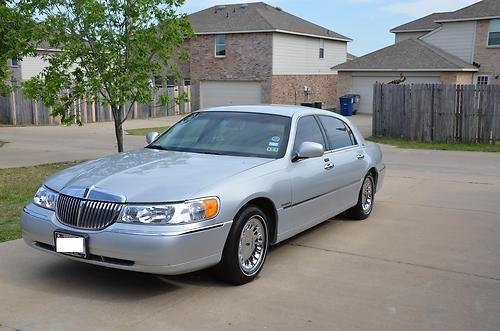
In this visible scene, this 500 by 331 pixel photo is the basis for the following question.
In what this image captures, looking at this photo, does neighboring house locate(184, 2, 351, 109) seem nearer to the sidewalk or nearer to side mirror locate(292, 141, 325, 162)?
the sidewalk

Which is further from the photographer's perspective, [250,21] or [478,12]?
[250,21]

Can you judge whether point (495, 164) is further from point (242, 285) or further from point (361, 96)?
point (361, 96)

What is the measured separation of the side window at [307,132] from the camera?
5.83 meters

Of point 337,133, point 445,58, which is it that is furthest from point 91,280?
point 445,58

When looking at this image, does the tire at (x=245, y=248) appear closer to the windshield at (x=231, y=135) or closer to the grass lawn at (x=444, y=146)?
the windshield at (x=231, y=135)

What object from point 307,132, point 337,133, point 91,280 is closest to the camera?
point 91,280

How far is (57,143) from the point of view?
16781mm

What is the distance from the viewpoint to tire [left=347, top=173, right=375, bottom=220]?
23.5 ft

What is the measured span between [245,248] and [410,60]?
87.2 feet

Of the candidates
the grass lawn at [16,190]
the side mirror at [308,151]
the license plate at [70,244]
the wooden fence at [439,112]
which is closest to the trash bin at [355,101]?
the wooden fence at [439,112]

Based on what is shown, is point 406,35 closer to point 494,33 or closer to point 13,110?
point 494,33

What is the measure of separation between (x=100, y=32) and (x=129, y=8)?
0.74m

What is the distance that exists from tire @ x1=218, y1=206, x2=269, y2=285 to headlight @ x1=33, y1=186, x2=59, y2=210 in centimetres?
151

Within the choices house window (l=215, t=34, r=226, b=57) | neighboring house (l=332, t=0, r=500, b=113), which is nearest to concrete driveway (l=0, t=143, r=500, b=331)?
neighboring house (l=332, t=0, r=500, b=113)
